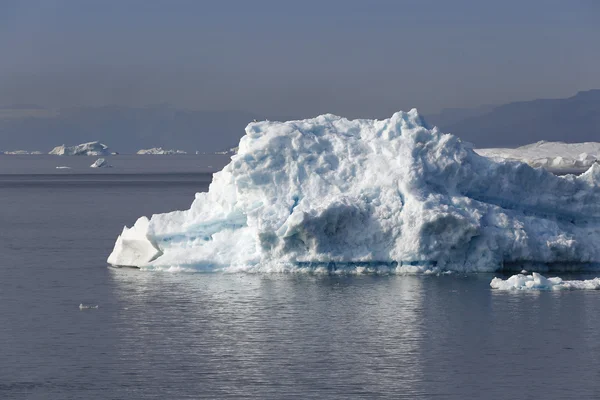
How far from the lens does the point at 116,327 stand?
26.7 meters

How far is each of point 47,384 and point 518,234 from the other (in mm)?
17738

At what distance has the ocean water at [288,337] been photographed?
20719 mm

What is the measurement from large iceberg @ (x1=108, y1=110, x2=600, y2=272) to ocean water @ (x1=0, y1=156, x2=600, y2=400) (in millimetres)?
876

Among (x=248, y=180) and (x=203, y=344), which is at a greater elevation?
(x=248, y=180)

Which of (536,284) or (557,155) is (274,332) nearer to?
(536,284)

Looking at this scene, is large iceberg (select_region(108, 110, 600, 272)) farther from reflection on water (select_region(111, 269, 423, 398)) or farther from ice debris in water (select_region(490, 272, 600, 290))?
ice debris in water (select_region(490, 272, 600, 290))

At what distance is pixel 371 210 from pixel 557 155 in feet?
422

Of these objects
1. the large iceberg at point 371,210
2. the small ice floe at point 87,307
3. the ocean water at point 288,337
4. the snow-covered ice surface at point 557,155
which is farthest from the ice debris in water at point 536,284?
the snow-covered ice surface at point 557,155

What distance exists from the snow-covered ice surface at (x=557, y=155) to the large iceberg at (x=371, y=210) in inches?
4183

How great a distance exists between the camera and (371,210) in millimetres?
33375

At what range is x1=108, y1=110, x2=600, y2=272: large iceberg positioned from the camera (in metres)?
33.2

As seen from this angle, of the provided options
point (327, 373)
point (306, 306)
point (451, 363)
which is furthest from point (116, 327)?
point (451, 363)

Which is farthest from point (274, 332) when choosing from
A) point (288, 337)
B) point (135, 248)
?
point (135, 248)

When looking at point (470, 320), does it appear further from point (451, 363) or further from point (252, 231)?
point (252, 231)
